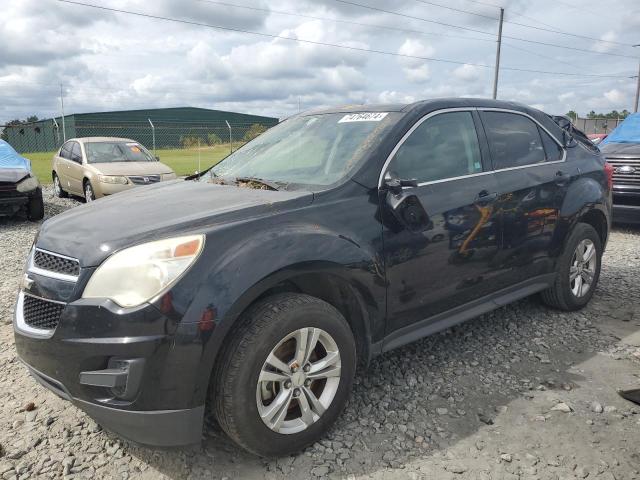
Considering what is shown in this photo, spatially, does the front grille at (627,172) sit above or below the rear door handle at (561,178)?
below

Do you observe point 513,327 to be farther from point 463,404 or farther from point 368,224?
point 368,224

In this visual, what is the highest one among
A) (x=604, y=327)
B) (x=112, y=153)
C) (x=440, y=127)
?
(x=440, y=127)

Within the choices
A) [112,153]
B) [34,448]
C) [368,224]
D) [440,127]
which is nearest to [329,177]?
[368,224]

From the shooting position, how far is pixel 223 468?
8.43 ft

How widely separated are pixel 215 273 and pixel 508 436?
1.77m

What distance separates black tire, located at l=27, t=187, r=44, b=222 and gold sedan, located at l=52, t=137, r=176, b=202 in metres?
1.29

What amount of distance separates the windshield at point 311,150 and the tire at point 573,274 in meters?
2.01

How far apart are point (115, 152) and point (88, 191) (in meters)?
1.16

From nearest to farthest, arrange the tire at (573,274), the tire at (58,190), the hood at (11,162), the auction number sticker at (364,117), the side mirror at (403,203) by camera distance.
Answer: the side mirror at (403,203)
the auction number sticker at (364,117)
the tire at (573,274)
the hood at (11,162)
the tire at (58,190)

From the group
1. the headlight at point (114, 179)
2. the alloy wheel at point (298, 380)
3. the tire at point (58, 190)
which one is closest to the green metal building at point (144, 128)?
the tire at point (58, 190)

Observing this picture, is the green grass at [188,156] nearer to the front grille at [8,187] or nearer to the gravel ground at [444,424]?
the front grille at [8,187]

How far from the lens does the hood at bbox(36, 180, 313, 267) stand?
2391 mm

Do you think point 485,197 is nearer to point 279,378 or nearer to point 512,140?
point 512,140

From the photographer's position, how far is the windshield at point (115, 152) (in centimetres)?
1161
